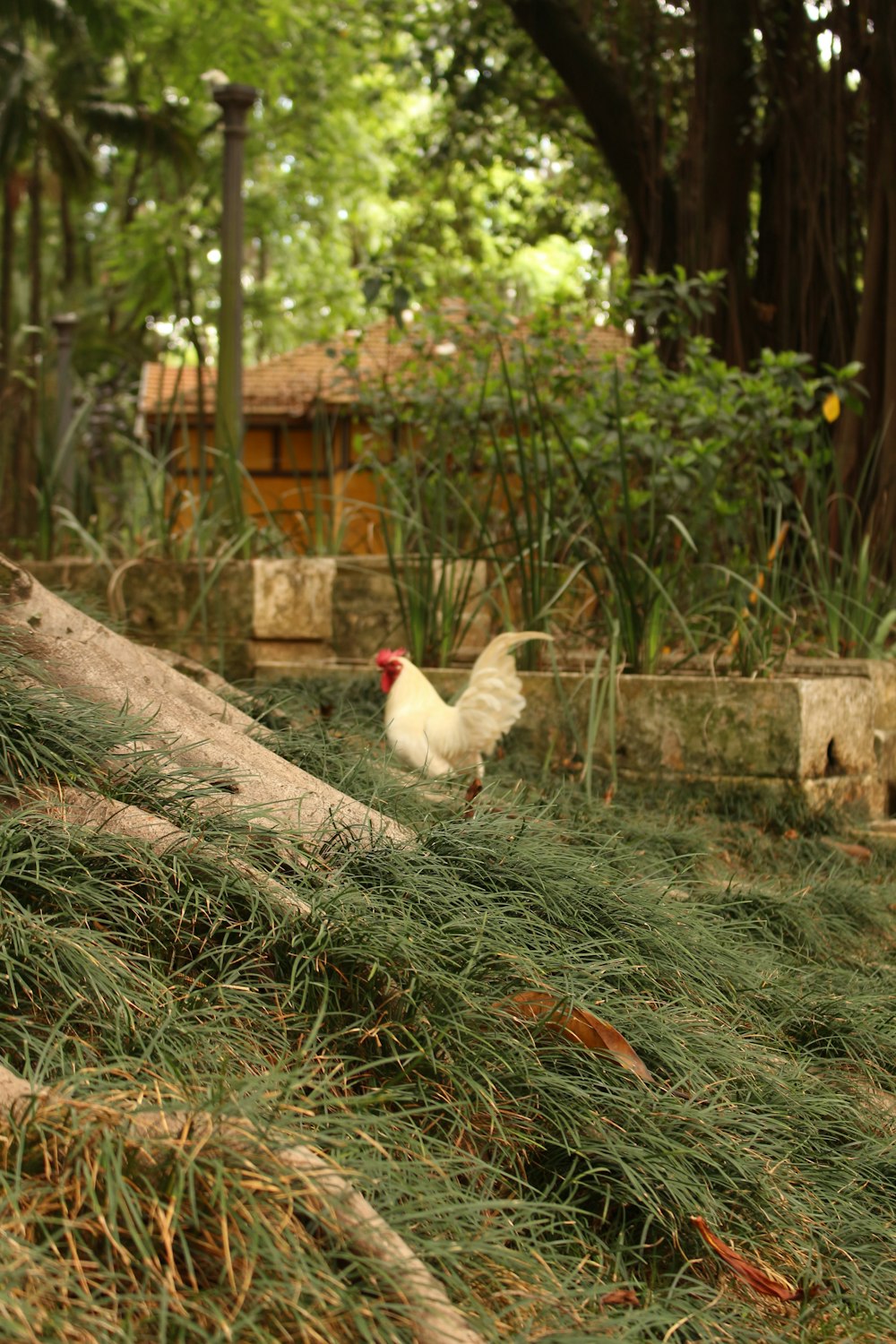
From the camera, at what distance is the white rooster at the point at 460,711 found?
3783mm

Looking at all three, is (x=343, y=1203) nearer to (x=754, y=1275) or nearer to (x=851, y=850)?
(x=754, y=1275)

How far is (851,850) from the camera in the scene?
392cm

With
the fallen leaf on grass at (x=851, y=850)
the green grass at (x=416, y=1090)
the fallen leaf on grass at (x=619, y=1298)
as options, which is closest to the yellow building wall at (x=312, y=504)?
the fallen leaf on grass at (x=851, y=850)

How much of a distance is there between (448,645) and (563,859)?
246 centimetres

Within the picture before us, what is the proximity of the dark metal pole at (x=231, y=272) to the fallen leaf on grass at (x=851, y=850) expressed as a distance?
331 centimetres

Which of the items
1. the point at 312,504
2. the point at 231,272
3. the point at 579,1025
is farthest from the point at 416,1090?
the point at 312,504

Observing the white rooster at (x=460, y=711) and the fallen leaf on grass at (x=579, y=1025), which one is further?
the white rooster at (x=460, y=711)

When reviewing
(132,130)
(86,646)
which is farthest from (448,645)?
(132,130)

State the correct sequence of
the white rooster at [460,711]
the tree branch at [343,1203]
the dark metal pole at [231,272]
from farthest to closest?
the dark metal pole at [231,272]
the white rooster at [460,711]
the tree branch at [343,1203]

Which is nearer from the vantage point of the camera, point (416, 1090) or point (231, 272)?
point (416, 1090)

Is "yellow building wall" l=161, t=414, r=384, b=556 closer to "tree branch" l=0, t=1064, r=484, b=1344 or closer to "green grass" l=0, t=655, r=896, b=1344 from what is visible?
"green grass" l=0, t=655, r=896, b=1344

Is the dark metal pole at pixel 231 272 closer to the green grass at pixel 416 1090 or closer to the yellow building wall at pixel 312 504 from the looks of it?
the yellow building wall at pixel 312 504

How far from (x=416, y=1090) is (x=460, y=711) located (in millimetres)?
2057

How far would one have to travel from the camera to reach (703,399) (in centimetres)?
547
